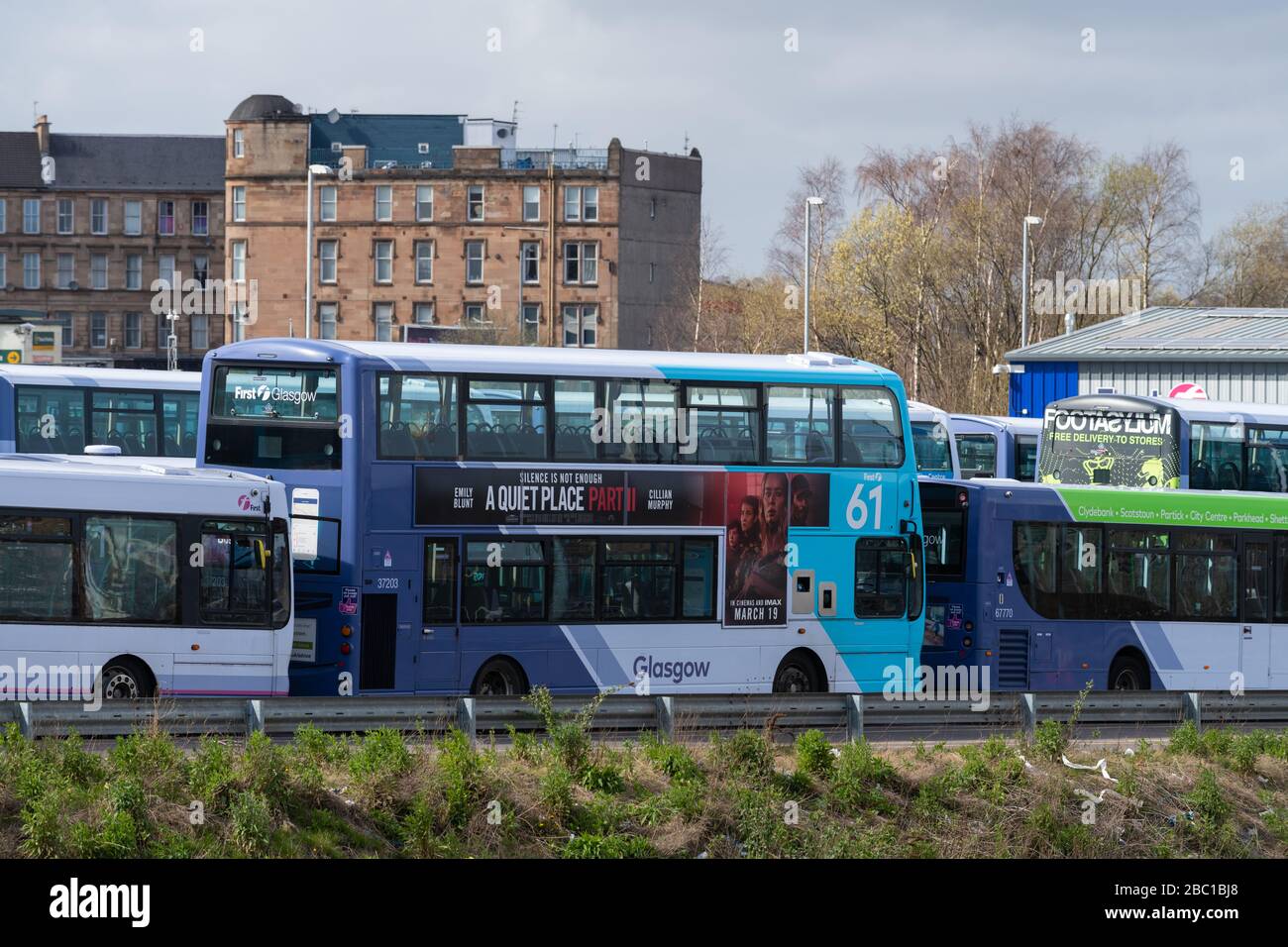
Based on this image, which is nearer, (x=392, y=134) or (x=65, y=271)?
(x=392, y=134)

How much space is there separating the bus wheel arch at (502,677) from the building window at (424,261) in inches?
2926

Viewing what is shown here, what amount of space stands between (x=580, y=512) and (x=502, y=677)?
202cm

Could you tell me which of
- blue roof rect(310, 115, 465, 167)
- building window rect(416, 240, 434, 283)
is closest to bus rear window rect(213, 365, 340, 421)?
building window rect(416, 240, 434, 283)

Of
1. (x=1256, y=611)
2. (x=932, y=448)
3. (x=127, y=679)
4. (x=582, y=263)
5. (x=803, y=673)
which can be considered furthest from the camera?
(x=582, y=263)

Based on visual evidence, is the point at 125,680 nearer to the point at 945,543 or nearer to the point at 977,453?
the point at 945,543

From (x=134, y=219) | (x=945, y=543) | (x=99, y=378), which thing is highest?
(x=134, y=219)

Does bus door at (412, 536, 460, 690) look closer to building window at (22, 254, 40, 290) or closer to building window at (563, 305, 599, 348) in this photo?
building window at (563, 305, 599, 348)

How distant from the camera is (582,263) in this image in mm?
93062

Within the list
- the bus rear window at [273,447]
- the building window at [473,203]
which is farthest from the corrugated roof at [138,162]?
the bus rear window at [273,447]

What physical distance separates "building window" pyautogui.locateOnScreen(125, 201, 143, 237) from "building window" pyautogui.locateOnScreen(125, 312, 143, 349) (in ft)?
16.3

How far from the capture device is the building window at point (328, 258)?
3711 inches

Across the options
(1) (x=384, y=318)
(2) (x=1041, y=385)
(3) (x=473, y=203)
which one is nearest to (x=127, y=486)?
(2) (x=1041, y=385)

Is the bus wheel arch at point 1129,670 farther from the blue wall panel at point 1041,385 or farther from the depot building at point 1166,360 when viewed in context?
the blue wall panel at point 1041,385
